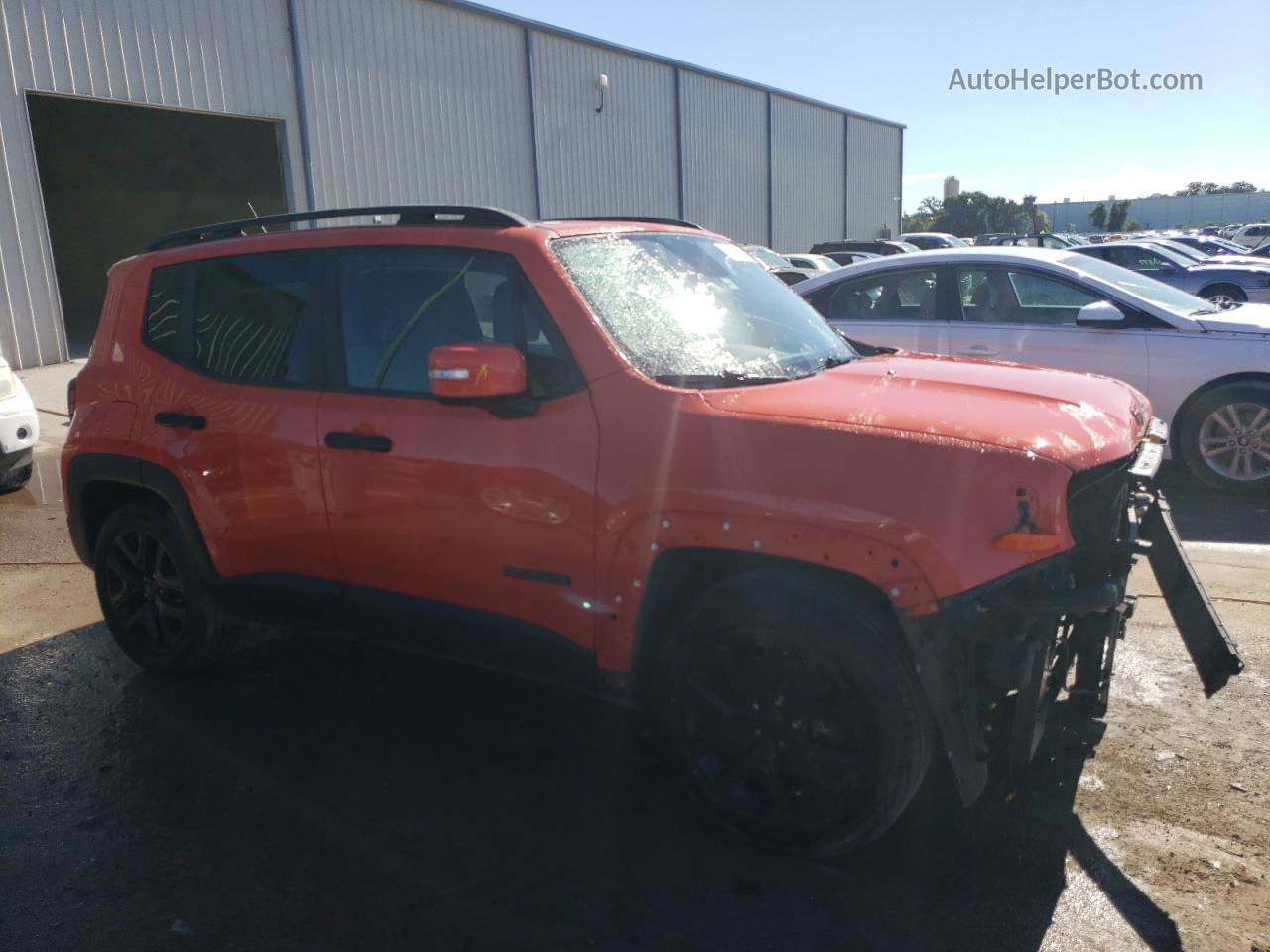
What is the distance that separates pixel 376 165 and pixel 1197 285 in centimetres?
1370

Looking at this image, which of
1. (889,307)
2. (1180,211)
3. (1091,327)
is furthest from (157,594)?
(1180,211)

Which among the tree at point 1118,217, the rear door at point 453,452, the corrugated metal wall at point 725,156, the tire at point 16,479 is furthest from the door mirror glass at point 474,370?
the tree at point 1118,217

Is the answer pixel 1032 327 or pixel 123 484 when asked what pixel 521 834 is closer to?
pixel 123 484

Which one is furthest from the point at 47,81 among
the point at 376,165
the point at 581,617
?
the point at 581,617

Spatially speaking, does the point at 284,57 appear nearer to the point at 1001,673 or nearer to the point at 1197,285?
the point at 1197,285

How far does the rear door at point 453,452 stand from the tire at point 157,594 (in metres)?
0.96

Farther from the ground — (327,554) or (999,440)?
(999,440)

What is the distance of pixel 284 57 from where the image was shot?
635 inches

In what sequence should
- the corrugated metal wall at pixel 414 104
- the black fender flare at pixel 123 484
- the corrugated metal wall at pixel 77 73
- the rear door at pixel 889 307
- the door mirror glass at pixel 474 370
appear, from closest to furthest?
the door mirror glass at pixel 474 370 < the black fender flare at pixel 123 484 < the rear door at pixel 889 307 < the corrugated metal wall at pixel 77 73 < the corrugated metal wall at pixel 414 104

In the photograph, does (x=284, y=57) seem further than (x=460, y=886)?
Yes

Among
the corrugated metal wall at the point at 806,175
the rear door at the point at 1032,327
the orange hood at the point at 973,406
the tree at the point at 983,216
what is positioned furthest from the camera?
the tree at the point at 983,216

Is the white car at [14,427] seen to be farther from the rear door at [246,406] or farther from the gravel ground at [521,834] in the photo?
the rear door at [246,406]

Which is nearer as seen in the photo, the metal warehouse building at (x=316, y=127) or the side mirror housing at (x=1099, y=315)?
the side mirror housing at (x=1099, y=315)

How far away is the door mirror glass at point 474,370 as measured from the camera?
2957 mm
